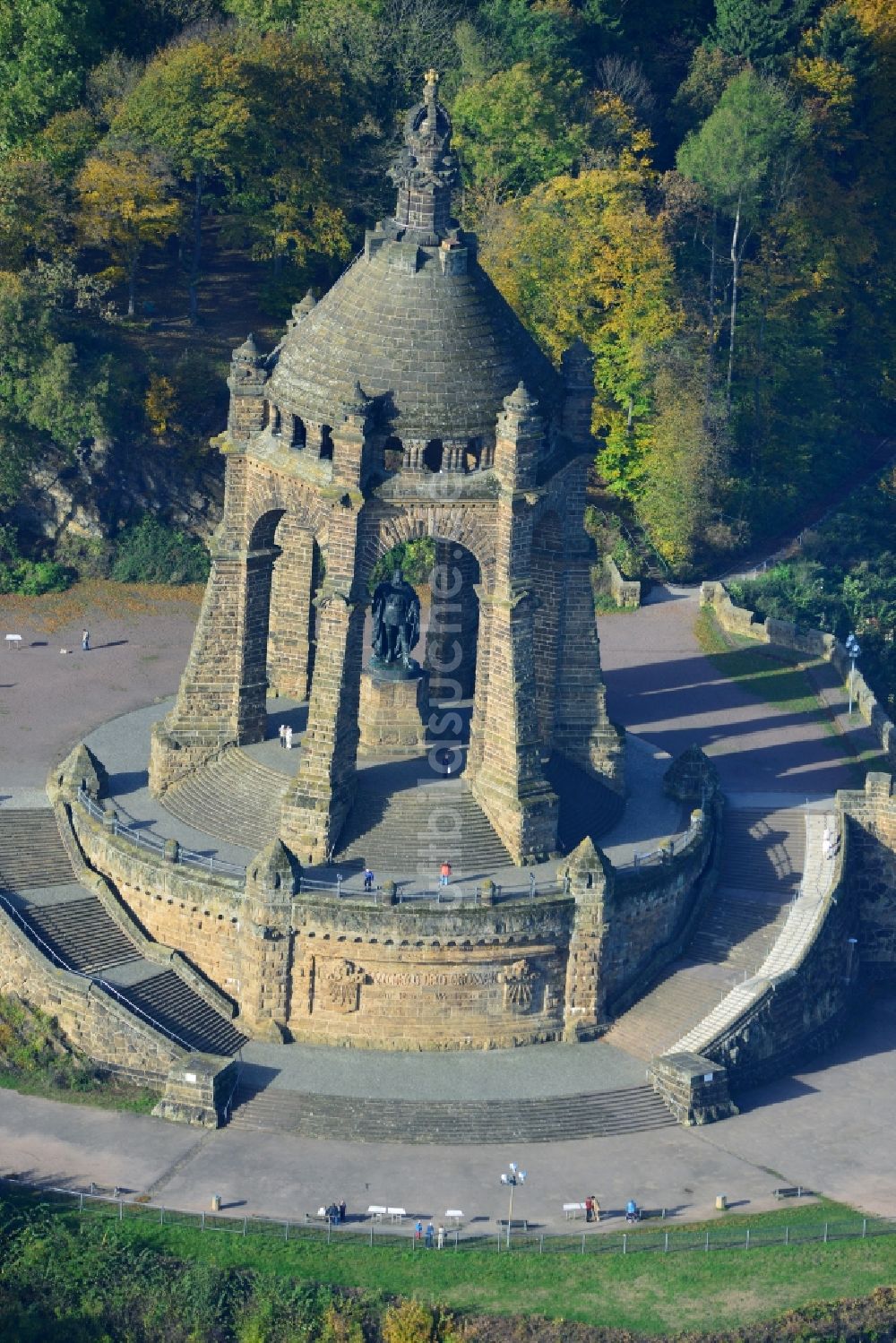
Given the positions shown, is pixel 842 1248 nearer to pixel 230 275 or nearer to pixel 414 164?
pixel 414 164

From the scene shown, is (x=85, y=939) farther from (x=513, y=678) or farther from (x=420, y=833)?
(x=513, y=678)

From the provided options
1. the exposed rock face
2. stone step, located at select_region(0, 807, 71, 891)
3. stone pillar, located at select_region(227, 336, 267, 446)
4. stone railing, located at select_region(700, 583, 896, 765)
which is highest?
stone pillar, located at select_region(227, 336, 267, 446)

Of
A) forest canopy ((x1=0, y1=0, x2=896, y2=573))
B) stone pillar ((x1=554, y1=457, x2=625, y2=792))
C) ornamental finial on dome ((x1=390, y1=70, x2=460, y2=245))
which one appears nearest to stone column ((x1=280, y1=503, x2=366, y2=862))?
stone pillar ((x1=554, y1=457, x2=625, y2=792))

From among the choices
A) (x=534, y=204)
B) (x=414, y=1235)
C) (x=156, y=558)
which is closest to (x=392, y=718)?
(x=414, y=1235)

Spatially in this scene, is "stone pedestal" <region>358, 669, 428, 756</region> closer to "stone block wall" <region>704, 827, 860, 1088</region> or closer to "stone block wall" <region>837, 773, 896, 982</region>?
"stone block wall" <region>704, 827, 860, 1088</region>

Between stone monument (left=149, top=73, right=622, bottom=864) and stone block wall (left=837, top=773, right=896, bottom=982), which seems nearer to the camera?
stone monument (left=149, top=73, right=622, bottom=864)

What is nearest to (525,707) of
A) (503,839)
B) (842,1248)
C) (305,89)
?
(503,839)
